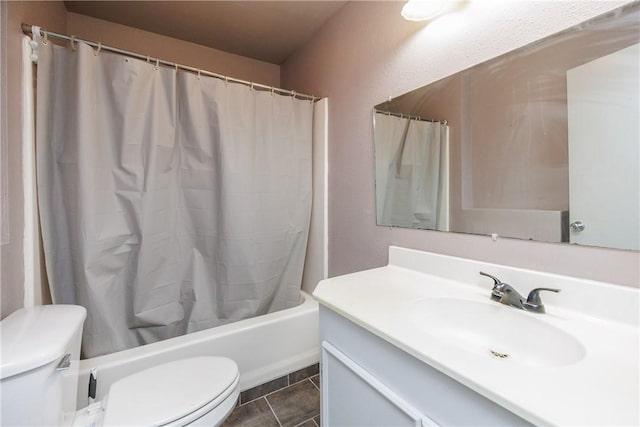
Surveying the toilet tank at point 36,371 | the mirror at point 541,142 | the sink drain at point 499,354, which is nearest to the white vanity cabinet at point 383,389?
the sink drain at point 499,354

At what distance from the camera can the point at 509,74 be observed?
3.02 ft

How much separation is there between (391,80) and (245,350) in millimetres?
1615

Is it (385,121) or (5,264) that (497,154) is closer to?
(385,121)

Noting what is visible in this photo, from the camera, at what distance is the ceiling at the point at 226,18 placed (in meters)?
1.61

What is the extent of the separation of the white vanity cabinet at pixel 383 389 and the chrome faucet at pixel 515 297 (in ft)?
1.38

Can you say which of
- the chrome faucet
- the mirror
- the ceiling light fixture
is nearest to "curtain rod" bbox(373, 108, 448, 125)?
the mirror

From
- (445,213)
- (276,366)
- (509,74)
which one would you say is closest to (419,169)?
(445,213)

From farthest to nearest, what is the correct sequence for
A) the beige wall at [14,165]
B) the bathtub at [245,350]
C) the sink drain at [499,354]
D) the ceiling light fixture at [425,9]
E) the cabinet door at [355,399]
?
the bathtub at [245,350] → the ceiling light fixture at [425,9] → the beige wall at [14,165] → the sink drain at [499,354] → the cabinet door at [355,399]

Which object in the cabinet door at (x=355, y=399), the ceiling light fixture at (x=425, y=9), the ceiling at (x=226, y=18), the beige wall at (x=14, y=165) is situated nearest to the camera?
the cabinet door at (x=355, y=399)

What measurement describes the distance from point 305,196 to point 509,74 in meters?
1.27

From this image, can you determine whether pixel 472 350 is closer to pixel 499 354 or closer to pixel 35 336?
pixel 499 354

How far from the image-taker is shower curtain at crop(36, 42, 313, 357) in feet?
3.93

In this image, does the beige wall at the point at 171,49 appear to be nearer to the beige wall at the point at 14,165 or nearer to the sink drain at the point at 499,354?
the beige wall at the point at 14,165

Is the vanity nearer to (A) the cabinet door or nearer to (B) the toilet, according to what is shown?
(A) the cabinet door
